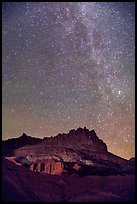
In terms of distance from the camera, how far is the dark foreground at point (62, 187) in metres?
40.7

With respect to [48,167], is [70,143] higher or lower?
higher

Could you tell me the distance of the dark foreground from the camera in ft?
133

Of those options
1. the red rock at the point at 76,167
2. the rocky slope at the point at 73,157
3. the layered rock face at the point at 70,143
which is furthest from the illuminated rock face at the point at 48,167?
the layered rock face at the point at 70,143

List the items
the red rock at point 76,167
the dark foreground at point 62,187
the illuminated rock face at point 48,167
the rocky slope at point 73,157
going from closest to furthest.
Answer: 1. the dark foreground at point 62,187
2. the illuminated rock face at point 48,167
3. the red rock at point 76,167
4. the rocky slope at point 73,157

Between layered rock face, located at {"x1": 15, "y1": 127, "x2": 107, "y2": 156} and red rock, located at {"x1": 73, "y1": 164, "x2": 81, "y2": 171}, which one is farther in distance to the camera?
layered rock face, located at {"x1": 15, "y1": 127, "x2": 107, "y2": 156}

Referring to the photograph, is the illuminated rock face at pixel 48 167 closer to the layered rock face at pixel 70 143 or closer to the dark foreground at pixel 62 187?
the dark foreground at pixel 62 187

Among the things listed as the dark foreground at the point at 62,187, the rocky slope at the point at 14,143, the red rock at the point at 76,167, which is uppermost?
the rocky slope at the point at 14,143

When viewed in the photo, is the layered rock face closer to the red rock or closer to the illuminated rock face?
the illuminated rock face

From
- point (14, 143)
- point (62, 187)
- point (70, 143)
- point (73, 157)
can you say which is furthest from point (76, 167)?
point (14, 143)

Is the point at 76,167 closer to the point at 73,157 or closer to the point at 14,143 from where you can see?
the point at 73,157

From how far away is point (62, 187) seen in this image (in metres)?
47.0

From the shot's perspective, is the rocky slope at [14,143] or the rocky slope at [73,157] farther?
the rocky slope at [14,143]

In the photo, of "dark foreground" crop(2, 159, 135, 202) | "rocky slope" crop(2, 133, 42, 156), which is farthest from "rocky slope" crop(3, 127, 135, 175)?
"dark foreground" crop(2, 159, 135, 202)

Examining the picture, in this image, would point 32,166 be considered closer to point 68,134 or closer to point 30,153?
point 30,153
